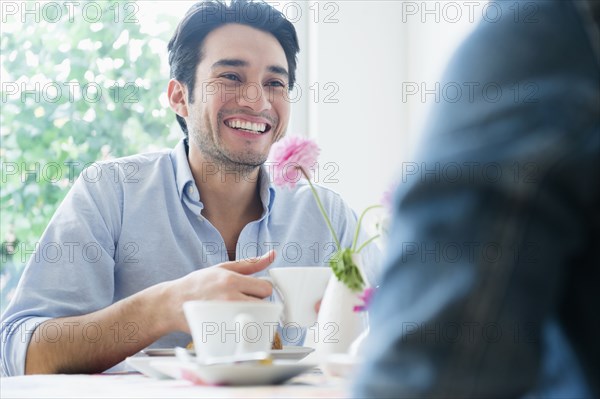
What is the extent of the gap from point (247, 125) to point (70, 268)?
0.64m

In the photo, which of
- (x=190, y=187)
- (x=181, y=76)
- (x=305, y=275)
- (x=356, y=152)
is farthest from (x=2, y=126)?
(x=305, y=275)

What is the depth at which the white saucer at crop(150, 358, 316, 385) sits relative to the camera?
0.91m

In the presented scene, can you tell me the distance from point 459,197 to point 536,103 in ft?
0.17

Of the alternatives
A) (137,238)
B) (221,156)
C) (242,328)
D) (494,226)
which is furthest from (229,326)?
(221,156)

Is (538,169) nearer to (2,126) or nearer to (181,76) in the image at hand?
(181,76)

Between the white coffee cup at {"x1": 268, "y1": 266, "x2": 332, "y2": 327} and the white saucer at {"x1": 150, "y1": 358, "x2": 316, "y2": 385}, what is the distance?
0.26 metres

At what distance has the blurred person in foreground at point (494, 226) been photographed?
34cm

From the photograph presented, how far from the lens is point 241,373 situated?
3.02 feet

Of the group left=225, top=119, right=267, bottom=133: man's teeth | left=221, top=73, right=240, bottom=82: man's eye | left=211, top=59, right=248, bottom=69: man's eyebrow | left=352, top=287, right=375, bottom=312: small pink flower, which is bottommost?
left=352, top=287, right=375, bottom=312: small pink flower

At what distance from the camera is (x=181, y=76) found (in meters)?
2.24

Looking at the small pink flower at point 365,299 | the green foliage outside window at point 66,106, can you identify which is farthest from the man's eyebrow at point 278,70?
the small pink flower at point 365,299

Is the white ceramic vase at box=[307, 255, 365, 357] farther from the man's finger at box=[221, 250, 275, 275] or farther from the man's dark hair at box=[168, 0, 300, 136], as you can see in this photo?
the man's dark hair at box=[168, 0, 300, 136]

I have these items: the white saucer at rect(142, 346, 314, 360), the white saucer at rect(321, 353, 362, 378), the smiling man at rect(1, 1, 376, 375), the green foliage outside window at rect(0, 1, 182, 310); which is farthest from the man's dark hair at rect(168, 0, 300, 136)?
the white saucer at rect(321, 353, 362, 378)

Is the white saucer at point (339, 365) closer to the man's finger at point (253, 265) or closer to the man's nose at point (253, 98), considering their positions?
the man's finger at point (253, 265)
